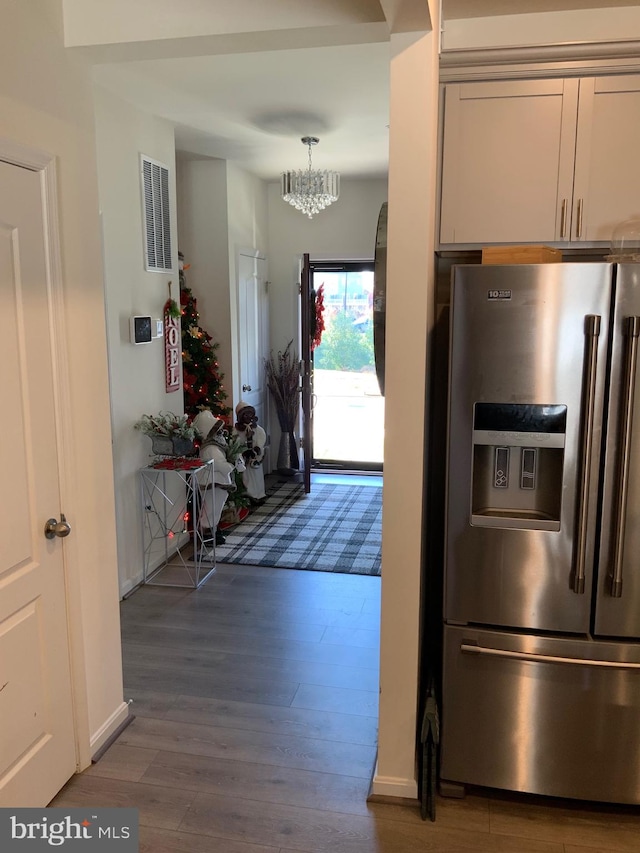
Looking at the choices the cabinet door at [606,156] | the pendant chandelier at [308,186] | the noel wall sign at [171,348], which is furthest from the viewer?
the pendant chandelier at [308,186]

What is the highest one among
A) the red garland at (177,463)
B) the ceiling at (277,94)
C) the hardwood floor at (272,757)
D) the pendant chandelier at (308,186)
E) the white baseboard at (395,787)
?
the ceiling at (277,94)

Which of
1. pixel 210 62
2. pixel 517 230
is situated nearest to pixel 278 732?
pixel 517 230

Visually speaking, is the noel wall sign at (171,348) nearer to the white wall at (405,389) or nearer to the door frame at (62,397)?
the door frame at (62,397)

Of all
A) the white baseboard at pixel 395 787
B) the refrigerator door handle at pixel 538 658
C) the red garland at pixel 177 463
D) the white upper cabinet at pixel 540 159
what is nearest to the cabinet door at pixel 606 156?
the white upper cabinet at pixel 540 159

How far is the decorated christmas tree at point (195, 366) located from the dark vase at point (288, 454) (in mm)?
1540

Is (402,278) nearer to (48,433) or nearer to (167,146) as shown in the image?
(48,433)

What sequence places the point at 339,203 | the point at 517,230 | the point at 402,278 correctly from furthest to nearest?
the point at 339,203 → the point at 517,230 → the point at 402,278

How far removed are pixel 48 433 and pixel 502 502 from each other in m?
1.49

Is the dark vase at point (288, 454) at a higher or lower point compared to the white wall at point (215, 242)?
lower

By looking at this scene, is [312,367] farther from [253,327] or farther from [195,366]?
[195,366]

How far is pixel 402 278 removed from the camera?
210 centimetres

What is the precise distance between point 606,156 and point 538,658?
1.69 m

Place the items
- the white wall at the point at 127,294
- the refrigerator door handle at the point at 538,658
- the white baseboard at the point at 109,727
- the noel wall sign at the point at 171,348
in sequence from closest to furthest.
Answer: the refrigerator door handle at the point at 538,658, the white baseboard at the point at 109,727, the white wall at the point at 127,294, the noel wall sign at the point at 171,348

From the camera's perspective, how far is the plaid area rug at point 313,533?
4.55 metres
